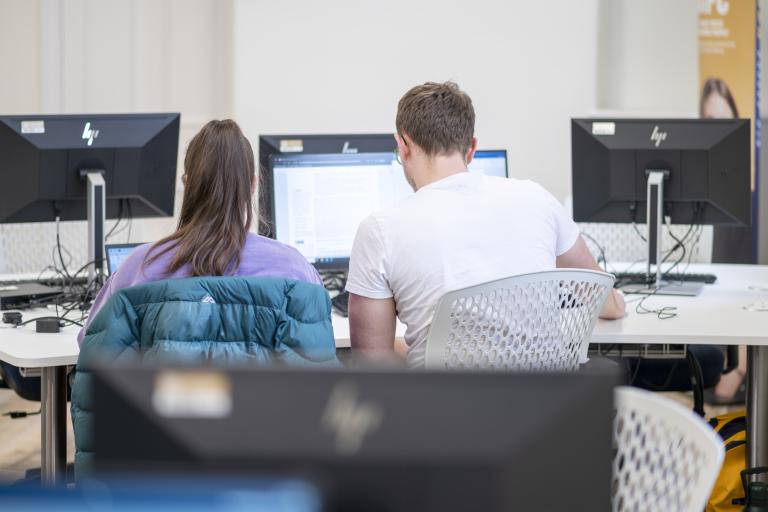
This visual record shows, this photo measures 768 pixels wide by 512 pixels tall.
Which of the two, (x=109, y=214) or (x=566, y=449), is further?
(x=109, y=214)

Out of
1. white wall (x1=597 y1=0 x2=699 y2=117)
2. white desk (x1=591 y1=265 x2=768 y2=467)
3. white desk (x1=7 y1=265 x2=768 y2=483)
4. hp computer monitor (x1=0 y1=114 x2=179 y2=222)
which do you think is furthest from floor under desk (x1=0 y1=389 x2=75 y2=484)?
white wall (x1=597 y1=0 x2=699 y2=117)

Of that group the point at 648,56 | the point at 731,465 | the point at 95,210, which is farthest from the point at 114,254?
the point at 648,56

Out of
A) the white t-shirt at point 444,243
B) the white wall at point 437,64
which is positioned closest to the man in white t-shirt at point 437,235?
the white t-shirt at point 444,243

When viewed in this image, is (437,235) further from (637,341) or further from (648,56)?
(648,56)

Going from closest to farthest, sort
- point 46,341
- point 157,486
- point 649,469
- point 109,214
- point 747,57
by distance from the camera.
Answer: point 157,486
point 649,469
point 46,341
point 109,214
point 747,57

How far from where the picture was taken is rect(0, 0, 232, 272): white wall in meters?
4.98

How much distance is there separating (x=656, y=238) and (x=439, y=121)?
1162 millimetres

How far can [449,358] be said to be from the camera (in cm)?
198

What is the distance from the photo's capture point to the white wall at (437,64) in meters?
5.08

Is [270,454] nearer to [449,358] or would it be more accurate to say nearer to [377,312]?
[449,358]

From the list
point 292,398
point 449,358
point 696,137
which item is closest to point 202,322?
point 449,358

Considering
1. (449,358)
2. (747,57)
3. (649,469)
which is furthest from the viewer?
(747,57)

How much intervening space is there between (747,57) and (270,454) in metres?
4.65

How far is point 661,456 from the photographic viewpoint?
1.17 metres
